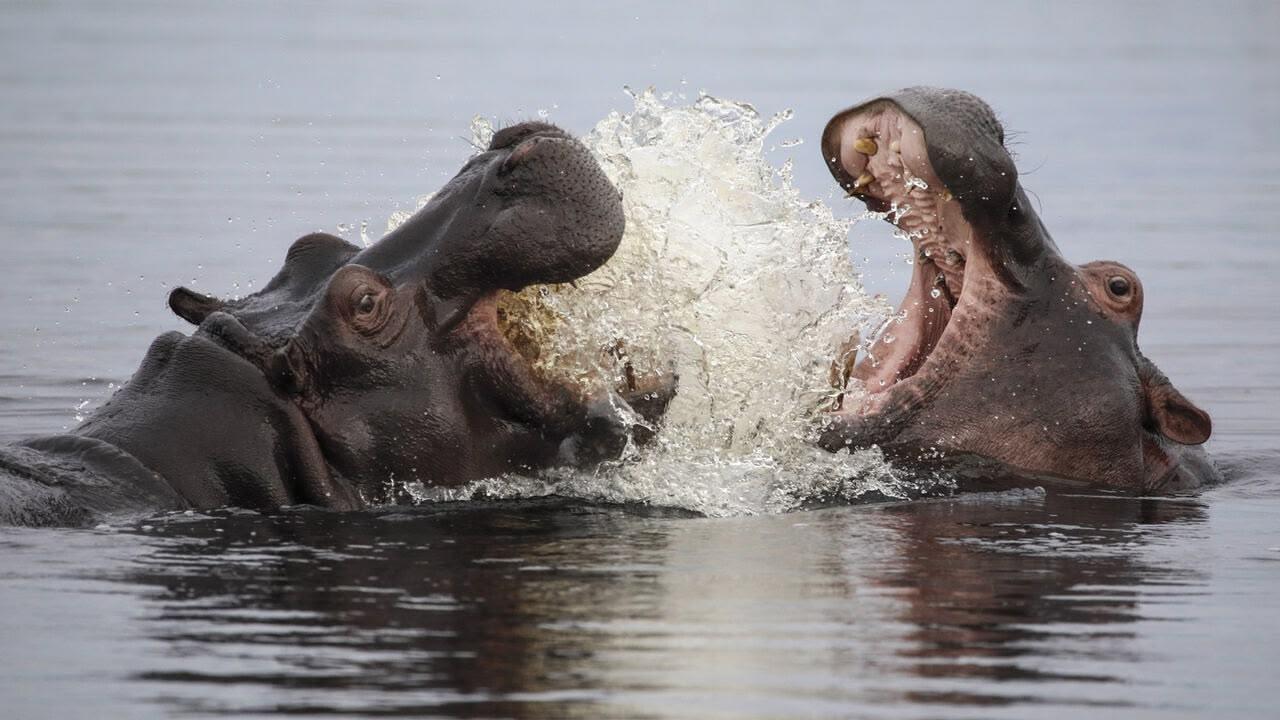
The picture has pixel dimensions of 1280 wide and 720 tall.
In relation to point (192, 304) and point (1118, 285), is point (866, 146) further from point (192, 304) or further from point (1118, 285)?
point (192, 304)

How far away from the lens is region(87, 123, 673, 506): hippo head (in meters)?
6.43

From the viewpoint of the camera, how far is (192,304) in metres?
7.07

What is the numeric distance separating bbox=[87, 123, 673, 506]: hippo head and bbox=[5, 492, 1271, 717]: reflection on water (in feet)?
0.67

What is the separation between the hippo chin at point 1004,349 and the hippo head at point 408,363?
1397 millimetres

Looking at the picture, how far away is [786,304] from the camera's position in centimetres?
794

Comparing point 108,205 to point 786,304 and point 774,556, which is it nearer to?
point 786,304

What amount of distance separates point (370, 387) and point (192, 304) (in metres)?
0.90

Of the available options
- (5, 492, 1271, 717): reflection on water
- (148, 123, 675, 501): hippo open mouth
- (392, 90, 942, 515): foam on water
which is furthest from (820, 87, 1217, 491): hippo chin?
(148, 123, 675, 501): hippo open mouth

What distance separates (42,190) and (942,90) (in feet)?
42.9

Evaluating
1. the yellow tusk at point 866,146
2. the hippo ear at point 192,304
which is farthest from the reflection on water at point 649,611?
the yellow tusk at point 866,146

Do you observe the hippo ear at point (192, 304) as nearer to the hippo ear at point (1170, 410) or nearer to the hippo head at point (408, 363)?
the hippo head at point (408, 363)

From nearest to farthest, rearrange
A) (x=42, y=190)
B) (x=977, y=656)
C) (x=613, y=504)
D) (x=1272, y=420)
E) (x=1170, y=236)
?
(x=977, y=656) < (x=613, y=504) < (x=1272, y=420) < (x=1170, y=236) < (x=42, y=190)

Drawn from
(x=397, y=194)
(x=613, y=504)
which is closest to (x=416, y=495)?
(x=613, y=504)

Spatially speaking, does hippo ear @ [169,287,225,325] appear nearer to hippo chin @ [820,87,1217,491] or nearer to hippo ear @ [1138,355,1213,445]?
hippo chin @ [820,87,1217,491]
